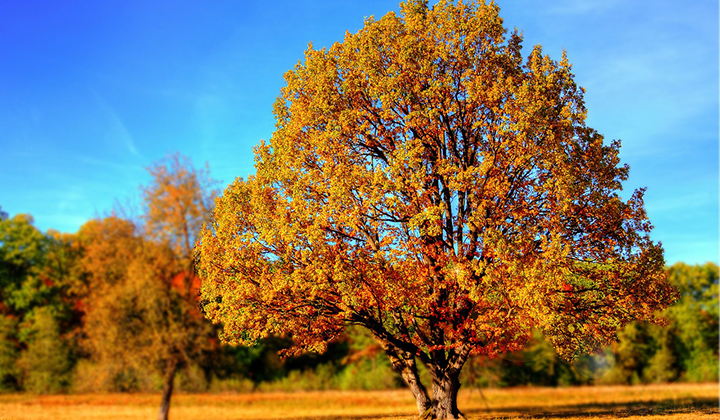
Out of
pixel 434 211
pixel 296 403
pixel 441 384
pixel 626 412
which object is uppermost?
pixel 434 211

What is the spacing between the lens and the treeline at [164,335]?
111 ft

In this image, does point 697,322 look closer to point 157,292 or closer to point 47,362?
point 157,292

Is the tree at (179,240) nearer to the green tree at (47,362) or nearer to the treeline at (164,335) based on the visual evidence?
the treeline at (164,335)

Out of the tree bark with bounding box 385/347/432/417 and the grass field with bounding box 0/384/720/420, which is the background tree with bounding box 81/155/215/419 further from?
the tree bark with bounding box 385/347/432/417

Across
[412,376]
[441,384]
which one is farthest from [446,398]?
[412,376]

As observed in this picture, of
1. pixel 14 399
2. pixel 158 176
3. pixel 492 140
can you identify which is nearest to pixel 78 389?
pixel 14 399

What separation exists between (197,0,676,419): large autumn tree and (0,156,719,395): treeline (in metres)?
13.3

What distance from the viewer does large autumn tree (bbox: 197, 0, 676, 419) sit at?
19.2 m

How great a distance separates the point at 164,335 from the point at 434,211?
72.8ft

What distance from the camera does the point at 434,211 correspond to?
18375 millimetres

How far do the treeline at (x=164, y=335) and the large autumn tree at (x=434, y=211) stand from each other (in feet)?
43.5

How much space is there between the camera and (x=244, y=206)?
21500mm

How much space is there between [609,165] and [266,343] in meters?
47.6

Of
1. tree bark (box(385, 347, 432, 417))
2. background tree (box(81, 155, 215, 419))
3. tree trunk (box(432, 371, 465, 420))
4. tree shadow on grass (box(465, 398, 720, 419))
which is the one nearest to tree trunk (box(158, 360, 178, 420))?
background tree (box(81, 155, 215, 419))
